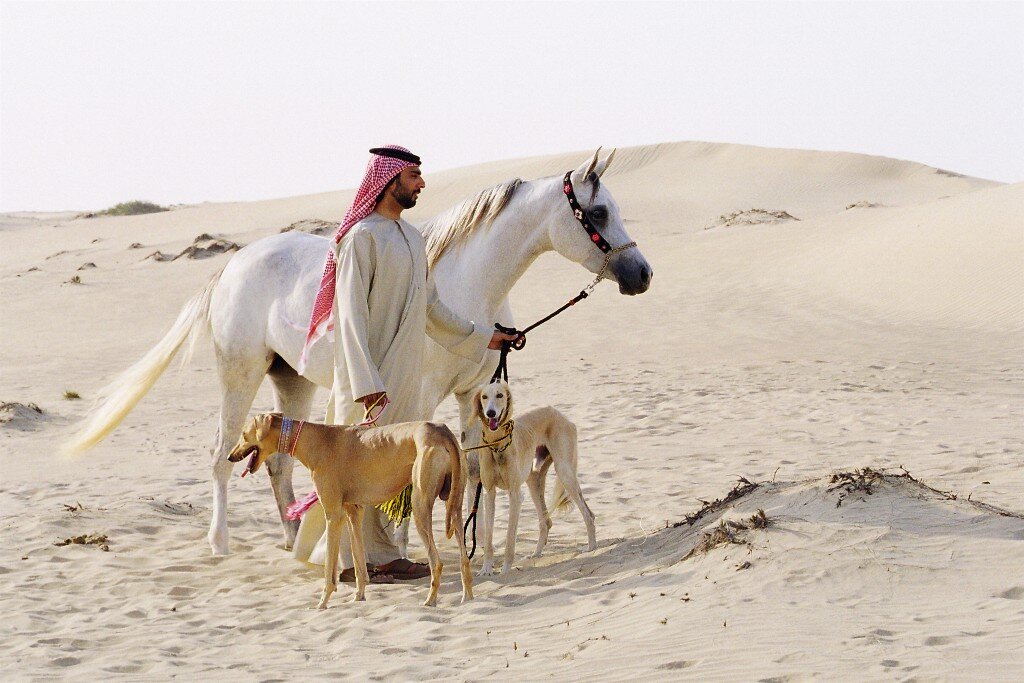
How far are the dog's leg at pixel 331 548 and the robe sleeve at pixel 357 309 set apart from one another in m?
0.60

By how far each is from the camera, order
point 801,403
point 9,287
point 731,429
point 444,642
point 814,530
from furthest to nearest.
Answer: point 9,287
point 801,403
point 731,429
point 814,530
point 444,642

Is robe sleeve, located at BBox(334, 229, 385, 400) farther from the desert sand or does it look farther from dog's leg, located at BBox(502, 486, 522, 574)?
the desert sand

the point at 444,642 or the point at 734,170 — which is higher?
the point at 734,170

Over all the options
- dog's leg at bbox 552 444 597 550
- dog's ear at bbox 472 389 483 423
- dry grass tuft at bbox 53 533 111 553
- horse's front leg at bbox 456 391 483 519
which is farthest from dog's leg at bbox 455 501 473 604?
dry grass tuft at bbox 53 533 111 553

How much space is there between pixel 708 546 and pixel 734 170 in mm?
54656

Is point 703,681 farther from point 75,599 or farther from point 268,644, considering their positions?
point 75,599

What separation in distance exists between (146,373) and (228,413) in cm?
78

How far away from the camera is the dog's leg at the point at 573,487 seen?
678 centimetres

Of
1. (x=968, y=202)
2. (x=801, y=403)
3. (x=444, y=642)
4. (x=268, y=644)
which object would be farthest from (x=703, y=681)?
(x=968, y=202)

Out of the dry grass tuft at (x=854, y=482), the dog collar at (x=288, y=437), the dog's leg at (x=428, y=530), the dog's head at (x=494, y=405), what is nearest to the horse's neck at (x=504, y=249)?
the dog's head at (x=494, y=405)

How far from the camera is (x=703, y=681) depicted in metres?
4.29

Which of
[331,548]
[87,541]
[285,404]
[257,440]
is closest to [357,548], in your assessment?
[331,548]

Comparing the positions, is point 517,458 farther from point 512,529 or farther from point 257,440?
point 257,440

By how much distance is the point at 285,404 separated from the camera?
7859 mm
